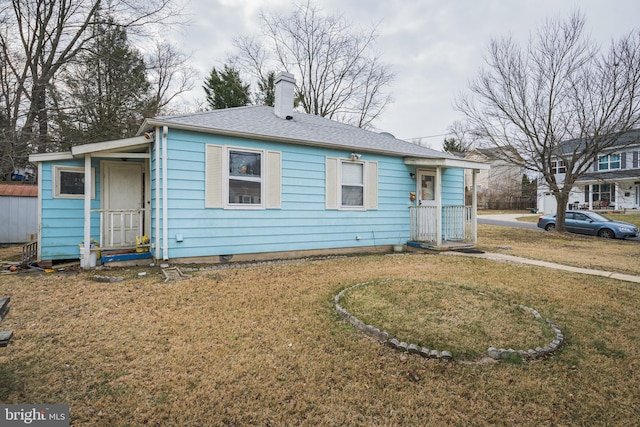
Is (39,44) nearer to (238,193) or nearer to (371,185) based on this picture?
(238,193)

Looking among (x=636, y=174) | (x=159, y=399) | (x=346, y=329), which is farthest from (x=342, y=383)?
(x=636, y=174)

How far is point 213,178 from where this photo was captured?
7023 millimetres

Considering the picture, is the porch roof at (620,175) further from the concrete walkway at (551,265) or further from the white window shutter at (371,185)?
the white window shutter at (371,185)

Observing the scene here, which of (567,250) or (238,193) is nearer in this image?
(238,193)

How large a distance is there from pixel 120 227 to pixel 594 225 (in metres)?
18.9

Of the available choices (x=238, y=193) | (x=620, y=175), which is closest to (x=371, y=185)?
(x=238, y=193)

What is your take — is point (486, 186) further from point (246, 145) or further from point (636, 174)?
point (246, 145)

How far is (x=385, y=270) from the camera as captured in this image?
6.54m

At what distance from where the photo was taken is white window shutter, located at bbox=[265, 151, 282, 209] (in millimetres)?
7703

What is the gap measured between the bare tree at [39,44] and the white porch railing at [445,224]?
13.4 m

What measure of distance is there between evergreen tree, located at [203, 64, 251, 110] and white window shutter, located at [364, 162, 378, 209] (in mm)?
16124

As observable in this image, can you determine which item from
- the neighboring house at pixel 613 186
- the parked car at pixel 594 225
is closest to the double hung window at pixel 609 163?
the neighboring house at pixel 613 186

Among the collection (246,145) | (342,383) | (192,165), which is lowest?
(342,383)

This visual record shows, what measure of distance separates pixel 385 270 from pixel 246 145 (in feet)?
13.6
